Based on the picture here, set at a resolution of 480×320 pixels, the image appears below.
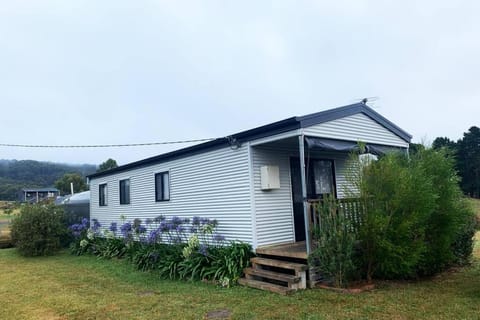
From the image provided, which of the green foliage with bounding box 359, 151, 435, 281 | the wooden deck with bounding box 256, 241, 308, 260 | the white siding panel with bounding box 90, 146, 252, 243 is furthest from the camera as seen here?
the white siding panel with bounding box 90, 146, 252, 243

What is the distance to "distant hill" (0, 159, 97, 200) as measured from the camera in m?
40.7

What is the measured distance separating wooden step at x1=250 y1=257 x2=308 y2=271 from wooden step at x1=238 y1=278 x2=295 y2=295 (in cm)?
37

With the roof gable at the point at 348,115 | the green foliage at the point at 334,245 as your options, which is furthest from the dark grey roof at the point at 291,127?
the green foliage at the point at 334,245

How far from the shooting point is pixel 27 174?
42.3 m

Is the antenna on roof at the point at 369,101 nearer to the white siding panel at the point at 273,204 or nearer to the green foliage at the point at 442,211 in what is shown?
the white siding panel at the point at 273,204

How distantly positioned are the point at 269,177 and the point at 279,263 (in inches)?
72.0

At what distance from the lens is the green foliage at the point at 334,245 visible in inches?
218

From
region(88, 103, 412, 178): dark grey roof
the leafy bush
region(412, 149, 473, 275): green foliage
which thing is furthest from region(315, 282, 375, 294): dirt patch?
region(88, 103, 412, 178): dark grey roof

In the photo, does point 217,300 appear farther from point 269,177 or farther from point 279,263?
point 269,177

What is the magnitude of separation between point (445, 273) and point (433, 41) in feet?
24.6

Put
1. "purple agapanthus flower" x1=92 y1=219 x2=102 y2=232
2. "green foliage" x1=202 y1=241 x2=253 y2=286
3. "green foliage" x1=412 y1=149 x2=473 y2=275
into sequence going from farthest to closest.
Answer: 1. "purple agapanthus flower" x1=92 y1=219 x2=102 y2=232
2. "green foliage" x1=202 y1=241 x2=253 y2=286
3. "green foliage" x1=412 y1=149 x2=473 y2=275

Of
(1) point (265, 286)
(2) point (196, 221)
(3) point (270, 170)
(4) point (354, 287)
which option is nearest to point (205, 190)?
(2) point (196, 221)

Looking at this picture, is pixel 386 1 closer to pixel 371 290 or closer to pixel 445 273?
pixel 445 273

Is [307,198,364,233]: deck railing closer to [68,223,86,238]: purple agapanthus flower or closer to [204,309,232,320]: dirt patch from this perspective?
[204,309,232,320]: dirt patch
